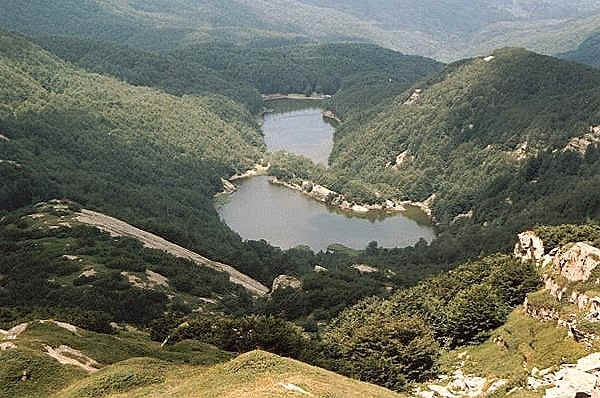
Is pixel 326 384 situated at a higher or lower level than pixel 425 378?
higher

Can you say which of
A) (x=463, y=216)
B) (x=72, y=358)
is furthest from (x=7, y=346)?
(x=463, y=216)

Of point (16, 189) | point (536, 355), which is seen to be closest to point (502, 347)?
point (536, 355)

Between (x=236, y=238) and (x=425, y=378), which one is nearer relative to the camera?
(x=425, y=378)

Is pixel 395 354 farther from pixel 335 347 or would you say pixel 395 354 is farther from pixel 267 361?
pixel 267 361

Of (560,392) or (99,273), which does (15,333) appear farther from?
(99,273)

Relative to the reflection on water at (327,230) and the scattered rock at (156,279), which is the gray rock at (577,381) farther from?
the reflection on water at (327,230)

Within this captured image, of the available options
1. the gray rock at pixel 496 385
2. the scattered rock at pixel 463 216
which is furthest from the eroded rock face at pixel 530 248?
the scattered rock at pixel 463 216

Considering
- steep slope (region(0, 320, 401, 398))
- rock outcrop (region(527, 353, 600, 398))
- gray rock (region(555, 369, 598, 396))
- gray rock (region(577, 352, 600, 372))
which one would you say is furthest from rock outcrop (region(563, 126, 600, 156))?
gray rock (region(555, 369, 598, 396))
